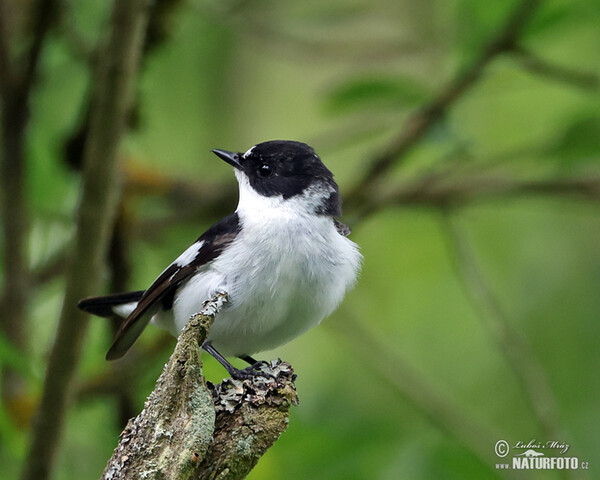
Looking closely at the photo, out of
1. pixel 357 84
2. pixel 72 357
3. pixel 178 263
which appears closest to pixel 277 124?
pixel 357 84

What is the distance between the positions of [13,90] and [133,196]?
0.94 metres

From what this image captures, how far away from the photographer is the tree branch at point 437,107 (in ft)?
11.4

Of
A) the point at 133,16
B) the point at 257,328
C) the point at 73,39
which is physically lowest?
the point at 257,328

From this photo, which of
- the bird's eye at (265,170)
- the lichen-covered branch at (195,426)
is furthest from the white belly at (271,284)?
the lichen-covered branch at (195,426)

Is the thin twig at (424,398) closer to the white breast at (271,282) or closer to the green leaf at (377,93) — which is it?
the white breast at (271,282)

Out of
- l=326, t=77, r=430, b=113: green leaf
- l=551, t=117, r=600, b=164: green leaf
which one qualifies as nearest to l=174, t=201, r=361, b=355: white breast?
l=326, t=77, r=430, b=113: green leaf

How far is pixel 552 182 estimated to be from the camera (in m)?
4.26

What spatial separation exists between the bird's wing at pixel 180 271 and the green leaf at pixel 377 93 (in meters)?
0.99

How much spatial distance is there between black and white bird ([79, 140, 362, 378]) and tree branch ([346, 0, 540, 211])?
1.46 feet

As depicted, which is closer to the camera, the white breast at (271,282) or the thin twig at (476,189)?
the white breast at (271,282)

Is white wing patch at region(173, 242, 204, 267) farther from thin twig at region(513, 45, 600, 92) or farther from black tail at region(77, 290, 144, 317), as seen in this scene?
thin twig at region(513, 45, 600, 92)

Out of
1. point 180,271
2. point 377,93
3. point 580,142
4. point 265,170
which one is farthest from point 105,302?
point 580,142

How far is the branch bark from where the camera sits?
106 inches

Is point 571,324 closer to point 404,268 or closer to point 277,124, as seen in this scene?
point 404,268
